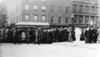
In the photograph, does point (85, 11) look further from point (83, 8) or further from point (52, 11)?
point (52, 11)

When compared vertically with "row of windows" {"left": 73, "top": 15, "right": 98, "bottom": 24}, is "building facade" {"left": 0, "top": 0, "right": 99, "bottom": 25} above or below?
above

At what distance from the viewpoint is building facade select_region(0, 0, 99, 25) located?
47.8 metres

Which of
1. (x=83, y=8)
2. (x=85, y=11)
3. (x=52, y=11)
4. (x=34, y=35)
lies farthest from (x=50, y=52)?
(x=83, y=8)

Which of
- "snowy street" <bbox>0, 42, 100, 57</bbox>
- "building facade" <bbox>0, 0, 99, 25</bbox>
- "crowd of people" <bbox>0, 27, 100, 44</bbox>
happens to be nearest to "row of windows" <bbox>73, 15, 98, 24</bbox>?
"building facade" <bbox>0, 0, 99, 25</bbox>

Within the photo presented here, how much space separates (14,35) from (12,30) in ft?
1.53

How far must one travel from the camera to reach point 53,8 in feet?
165

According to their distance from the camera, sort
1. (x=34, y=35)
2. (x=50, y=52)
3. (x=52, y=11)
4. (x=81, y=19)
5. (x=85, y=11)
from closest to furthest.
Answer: (x=50, y=52) < (x=34, y=35) < (x=52, y=11) < (x=81, y=19) < (x=85, y=11)

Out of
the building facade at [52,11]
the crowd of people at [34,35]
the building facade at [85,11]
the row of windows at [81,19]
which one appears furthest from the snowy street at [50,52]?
the building facade at [85,11]

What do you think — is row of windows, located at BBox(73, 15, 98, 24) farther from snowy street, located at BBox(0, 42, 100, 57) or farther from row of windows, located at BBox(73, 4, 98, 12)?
snowy street, located at BBox(0, 42, 100, 57)

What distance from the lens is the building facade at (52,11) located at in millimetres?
47812

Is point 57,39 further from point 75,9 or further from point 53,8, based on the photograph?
point 75,9

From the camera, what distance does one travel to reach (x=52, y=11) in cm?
5028

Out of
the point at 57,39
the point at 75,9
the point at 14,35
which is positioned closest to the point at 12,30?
the point at 14,35

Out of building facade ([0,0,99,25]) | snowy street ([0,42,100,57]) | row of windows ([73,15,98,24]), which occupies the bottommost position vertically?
snowy street ([0,42,100,57])
